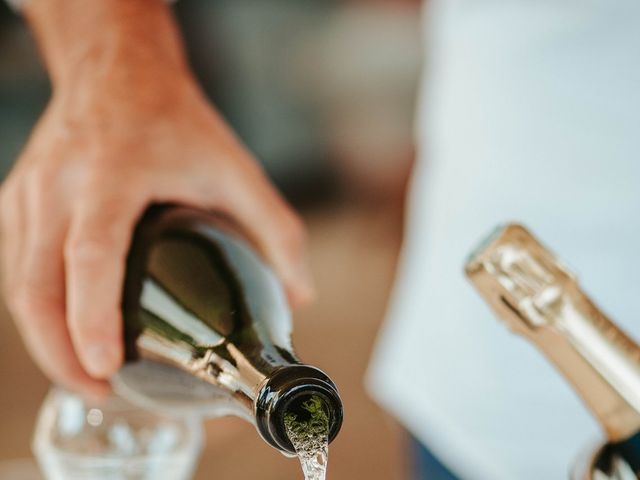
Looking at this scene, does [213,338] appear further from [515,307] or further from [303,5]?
[303,5]

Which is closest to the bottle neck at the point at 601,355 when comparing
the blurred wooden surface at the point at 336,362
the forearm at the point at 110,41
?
the forearm at the point at 110,41

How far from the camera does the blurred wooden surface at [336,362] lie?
118 centimetres

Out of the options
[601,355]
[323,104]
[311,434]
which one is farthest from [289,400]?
[323,104]

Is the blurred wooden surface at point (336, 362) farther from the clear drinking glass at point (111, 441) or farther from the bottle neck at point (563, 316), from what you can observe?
the bottle neck at point (563, 316)

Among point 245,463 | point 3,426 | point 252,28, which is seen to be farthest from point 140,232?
point 252,28

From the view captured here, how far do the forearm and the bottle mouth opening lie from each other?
13.2 inches

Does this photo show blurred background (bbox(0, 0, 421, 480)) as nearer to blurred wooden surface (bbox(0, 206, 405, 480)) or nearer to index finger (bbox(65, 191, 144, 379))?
blurred wooden surface (bbox(0, 206, 405, 480))

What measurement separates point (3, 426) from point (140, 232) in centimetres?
124

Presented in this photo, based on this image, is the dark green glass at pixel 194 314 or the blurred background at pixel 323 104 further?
the blurred background at pixel 323 104

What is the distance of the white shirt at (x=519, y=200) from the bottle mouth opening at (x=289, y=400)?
1.33 ft

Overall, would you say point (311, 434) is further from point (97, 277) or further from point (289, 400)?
point (97, 277)

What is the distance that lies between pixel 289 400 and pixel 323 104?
2.55 metres

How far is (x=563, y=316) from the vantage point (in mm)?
388

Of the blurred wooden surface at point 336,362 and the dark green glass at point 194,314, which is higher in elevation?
the dark green glass at point 194,314
